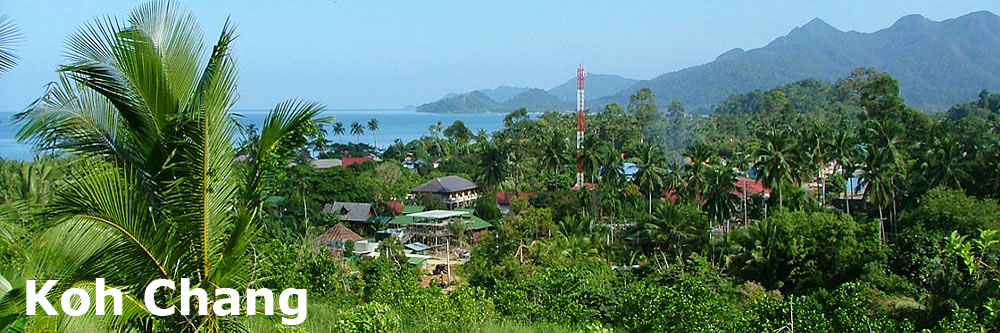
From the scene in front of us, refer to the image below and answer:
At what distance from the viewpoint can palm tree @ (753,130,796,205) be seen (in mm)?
25594

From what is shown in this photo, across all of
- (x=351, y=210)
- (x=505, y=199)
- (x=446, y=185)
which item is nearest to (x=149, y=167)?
(x=351, y=210)

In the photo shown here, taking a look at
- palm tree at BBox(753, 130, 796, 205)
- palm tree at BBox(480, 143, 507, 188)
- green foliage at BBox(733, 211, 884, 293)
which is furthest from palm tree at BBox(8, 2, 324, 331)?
palm tree at BBox(480, 143, 507, 188)

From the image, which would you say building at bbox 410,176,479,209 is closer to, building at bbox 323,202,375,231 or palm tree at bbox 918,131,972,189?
building at bbox 323,202,375,231

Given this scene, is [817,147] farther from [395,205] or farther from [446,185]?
[395,205]

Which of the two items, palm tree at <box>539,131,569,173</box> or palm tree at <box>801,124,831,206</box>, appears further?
palm tree at <box>539,131,569,173</box>

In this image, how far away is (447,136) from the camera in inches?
2340

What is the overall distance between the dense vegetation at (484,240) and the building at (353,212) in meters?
1.16

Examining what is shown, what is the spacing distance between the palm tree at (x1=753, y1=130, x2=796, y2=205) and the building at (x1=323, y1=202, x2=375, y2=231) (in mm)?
16401

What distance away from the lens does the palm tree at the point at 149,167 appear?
3.33 metres

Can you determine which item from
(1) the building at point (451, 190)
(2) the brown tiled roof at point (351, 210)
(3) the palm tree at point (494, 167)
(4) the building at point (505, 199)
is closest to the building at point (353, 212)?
(2) the brown tiled roof at point (351, 210)

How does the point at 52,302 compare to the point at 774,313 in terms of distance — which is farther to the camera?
the point at 774,313

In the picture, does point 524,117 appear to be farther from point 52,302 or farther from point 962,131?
point 52,302

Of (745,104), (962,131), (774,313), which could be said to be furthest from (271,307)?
(745,104)

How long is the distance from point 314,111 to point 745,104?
8811cm
